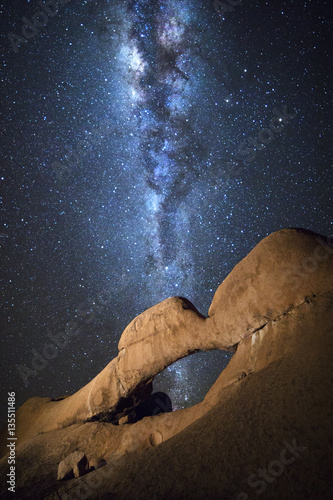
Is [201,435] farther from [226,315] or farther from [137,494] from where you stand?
[226,315]

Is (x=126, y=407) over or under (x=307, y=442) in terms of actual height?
over

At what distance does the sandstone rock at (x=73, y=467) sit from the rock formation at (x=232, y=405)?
154 mm

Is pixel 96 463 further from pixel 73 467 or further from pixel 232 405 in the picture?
pixel 232 405

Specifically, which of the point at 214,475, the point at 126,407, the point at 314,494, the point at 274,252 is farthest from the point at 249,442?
the point at 126,407

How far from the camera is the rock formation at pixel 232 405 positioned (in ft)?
6.58

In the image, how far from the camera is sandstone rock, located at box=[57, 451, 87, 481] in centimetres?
364

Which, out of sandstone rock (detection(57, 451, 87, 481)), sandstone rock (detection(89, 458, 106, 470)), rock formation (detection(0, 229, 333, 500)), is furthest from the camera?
sandstone rock (detection(89, 458, 106, 470))

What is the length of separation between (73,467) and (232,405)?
260 centimetres

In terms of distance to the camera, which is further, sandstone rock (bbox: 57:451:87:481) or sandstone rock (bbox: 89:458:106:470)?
sandstone rock (bbox: 89:458:106:470)

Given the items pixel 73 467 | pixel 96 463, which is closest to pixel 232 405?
pixel 73 467

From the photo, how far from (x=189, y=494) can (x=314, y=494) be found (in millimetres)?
917

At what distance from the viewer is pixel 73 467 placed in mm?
3695

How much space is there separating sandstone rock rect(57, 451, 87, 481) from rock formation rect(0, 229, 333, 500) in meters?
0.15

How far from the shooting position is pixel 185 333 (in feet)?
14.4
